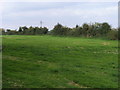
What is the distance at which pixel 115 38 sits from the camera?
39031 millimetres

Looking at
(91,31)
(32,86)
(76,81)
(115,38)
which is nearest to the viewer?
(32,86)

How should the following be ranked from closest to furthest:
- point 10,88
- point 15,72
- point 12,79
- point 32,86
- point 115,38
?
point 10,88
point 32,86
point 12,79
point 15,72
point 115,38

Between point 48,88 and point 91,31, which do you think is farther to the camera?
point 91,31

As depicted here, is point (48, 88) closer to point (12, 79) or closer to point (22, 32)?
point (12, 79)

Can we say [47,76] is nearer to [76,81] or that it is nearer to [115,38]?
[76,81]

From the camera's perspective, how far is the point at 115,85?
29.1ft

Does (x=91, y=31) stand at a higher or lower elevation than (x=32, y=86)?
higher

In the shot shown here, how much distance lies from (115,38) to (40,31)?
23802 mm

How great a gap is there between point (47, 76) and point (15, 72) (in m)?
1.49

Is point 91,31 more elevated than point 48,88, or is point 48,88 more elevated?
point 91,31

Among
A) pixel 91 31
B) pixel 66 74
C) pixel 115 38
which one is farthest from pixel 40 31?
pixel 66 74

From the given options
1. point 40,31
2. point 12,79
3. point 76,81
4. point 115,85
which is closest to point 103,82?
point 115,85

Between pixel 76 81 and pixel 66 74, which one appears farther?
pixel 66 74

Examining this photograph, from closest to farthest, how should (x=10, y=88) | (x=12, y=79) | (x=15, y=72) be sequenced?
(x=10, y=88), (x=12, y=79), (x=15, y=72)
